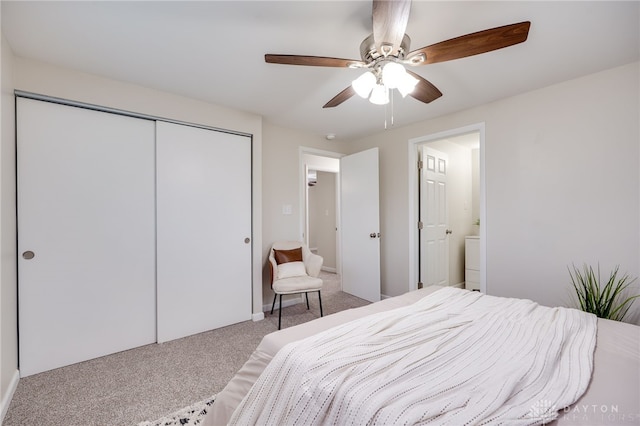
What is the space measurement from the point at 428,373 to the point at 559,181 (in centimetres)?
240

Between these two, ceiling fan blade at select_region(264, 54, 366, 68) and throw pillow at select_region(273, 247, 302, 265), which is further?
throw pillow at select_region(273, 247, 302, 265)

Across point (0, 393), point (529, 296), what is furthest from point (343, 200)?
point (0, 393)

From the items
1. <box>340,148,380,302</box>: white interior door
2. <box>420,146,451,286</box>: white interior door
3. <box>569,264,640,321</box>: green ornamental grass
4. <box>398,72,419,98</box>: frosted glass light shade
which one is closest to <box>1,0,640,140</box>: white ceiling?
<box>398,72,419,98</box>: frosted glass light shade

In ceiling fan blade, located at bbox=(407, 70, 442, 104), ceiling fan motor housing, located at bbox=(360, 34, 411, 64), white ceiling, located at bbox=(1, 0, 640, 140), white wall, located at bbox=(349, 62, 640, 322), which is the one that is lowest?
white wall, located at bbox=(349, 62, 640, 322)

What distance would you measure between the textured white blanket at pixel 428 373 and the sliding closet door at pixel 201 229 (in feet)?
6.12

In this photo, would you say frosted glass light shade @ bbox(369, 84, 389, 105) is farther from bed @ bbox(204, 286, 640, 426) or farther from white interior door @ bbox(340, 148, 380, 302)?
white interior door @ bbox(340, 148, 380, 302)

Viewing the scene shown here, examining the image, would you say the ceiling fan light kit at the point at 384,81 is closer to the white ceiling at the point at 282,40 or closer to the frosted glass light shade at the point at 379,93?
the frosted glass light shade at the point at 379,93

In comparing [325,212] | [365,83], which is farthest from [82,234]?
[325,212]

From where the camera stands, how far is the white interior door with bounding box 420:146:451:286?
3.52 meters

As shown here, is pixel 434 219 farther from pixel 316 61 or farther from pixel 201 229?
pixel 201 229

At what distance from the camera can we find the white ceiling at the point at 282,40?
4.89 ft

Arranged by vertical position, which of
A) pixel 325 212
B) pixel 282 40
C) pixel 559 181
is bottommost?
pixel 325 212

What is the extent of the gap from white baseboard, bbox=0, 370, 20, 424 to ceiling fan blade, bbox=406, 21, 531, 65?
124 inches

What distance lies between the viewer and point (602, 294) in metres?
1.91
